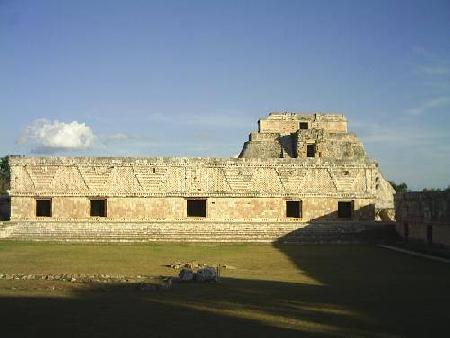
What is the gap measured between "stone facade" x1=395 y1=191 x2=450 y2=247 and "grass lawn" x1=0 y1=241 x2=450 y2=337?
90.3 inches

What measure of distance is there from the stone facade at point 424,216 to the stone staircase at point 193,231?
2.18 m

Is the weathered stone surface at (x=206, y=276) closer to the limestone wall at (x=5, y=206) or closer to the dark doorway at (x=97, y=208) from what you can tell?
the dark doorway at (x=97, y=208)

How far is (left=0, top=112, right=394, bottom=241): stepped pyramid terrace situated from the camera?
87.5 ft

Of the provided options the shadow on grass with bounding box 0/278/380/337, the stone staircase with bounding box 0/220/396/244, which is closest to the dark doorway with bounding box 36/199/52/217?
the stone staircase with bounding box 0/220/396/244

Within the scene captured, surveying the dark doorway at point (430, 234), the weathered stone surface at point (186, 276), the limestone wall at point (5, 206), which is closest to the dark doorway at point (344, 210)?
the dark doorway at point (430, 234)

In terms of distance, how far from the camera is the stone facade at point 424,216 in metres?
18.8

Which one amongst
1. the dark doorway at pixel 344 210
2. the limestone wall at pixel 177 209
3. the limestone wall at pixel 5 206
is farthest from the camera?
the limestone wall at pixel 5 206

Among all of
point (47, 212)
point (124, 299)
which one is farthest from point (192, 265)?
point (47, 212)

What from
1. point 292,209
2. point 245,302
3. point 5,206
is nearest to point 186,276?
point 245,302

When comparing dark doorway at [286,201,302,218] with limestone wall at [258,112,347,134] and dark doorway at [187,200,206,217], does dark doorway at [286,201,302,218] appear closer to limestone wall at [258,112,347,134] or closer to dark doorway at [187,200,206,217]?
dark doorway at [187,200,206,217]

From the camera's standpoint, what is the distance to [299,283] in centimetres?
1230

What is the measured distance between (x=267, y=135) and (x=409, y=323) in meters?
27.5

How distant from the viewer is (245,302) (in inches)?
368

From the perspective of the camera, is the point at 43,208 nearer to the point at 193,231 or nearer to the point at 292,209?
the point at 193,231
